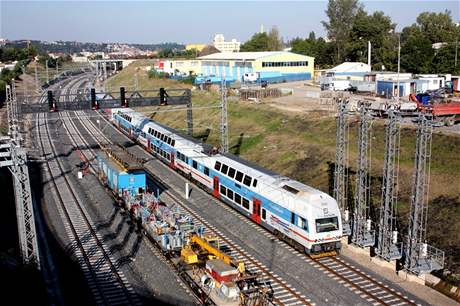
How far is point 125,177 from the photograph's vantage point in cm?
3616

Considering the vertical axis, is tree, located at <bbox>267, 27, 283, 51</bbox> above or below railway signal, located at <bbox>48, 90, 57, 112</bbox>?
above

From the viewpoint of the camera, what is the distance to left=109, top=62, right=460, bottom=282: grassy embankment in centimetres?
3093

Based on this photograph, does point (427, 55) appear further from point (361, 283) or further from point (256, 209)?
point (361, 283)

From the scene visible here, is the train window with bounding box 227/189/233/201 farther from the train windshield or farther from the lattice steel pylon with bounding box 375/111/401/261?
the lattice steel pylon with bounding box 375/111/401/261

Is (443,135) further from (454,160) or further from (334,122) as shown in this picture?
(334,122)

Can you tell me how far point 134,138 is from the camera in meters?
64.1

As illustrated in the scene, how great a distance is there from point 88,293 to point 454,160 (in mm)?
27789

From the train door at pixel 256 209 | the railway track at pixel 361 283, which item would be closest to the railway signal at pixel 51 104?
the train door at pixel 256 209

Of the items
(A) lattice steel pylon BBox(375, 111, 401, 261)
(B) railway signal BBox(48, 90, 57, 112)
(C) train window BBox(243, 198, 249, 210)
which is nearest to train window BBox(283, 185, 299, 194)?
(C) train window BBox(243, 198, 249, 210)

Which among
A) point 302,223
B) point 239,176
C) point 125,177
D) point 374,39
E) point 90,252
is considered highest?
point 374,39

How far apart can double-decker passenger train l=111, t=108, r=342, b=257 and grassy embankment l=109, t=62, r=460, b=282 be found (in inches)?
252

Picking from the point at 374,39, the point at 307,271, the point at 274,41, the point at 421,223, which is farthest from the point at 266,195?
the point at 274,41

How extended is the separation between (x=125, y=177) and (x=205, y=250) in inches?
508

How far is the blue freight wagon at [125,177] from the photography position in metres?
36.1
